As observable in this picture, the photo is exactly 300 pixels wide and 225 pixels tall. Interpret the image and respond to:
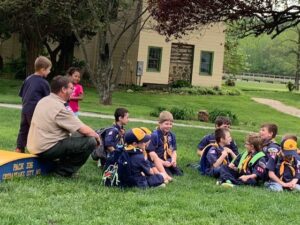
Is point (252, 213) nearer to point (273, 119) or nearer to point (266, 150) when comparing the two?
point (266, 150)

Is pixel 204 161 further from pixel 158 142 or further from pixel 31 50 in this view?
pixel 31 50

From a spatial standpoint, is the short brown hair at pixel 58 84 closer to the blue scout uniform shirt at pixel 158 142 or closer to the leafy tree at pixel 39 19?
the blue scout uniform shirt at pixel 158 142

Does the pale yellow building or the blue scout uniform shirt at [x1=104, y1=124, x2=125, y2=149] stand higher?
the pale yellow building

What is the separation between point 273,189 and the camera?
7.43 m

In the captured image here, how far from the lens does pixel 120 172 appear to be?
267 inches

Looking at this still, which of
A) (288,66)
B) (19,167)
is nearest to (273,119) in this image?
(19,167)

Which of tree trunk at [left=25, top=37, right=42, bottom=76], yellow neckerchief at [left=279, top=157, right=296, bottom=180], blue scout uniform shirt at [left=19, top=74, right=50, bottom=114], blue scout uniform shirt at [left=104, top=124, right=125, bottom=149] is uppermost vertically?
tree trunk at [left=25, top=37, right=42, bottom=76]

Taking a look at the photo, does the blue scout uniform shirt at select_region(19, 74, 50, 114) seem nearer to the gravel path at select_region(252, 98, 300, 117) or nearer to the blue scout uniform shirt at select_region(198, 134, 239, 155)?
the blue scout uniform shirt at select_region(198, 134, 239, 155)

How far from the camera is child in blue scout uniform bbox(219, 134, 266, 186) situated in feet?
25.6

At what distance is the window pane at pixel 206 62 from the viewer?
3503 centimetres

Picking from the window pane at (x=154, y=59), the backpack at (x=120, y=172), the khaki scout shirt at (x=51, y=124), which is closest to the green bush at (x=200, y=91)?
the window pane at (x=154, y=59)

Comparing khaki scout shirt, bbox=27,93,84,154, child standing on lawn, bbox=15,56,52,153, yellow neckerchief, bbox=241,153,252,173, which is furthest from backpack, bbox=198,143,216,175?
child standing on lawn, bbox=15,56,52,153

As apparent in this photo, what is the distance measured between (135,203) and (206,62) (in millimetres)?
29849

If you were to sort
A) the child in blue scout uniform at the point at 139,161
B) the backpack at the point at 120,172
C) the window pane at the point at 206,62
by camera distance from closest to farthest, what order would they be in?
the backpack at the point at 120,172, the child in blue scout uniform at the point at 139,161, the window pane at the point at 206,62
